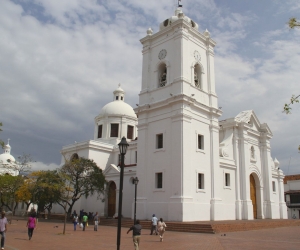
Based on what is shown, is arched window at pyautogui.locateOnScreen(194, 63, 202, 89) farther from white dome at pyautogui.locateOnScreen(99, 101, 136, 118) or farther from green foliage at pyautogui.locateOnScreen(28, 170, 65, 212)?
white dome at pyautogui.locateOnScreen(99, 101, 136, 118)

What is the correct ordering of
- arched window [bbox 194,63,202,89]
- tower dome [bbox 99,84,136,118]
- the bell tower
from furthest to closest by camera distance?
tower dome [bbox 99,84,136,118], arched window [bbox 194,63,202,89], the bell tower

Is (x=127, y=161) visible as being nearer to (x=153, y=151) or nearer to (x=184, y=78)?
(x=153, y=151)

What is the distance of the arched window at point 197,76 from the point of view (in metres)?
27.8

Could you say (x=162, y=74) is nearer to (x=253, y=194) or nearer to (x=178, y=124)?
(x=178, y=124)

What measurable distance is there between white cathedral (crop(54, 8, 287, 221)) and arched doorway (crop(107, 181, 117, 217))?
0.10 m

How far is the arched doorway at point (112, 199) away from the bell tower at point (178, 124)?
7.56 meters

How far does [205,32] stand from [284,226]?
18.3 m

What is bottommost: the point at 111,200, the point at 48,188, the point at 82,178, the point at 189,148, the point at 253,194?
the point at 111,200

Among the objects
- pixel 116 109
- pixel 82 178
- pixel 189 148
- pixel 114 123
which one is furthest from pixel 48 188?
pixel 116 109

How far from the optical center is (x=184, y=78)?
2509cm

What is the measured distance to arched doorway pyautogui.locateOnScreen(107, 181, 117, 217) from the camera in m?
32.0

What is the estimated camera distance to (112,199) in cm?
3250

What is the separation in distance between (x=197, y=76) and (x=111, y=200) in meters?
15.2

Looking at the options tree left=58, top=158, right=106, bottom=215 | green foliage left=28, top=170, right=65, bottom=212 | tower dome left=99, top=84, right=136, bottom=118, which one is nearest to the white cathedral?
tree left=58, top=158, right=106, bottom=215
